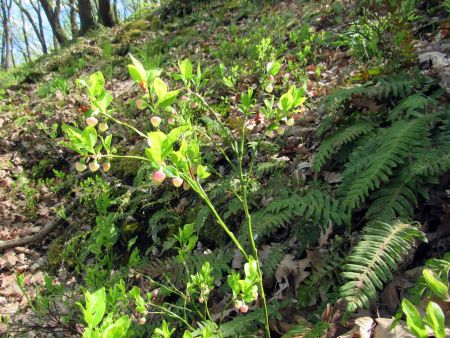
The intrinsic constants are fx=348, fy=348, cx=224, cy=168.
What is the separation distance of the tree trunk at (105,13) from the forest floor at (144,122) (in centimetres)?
297

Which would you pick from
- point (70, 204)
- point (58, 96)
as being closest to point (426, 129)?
point (70, 204)

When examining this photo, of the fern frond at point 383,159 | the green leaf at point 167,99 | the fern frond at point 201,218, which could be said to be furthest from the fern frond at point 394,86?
the green leaf at point 167,99

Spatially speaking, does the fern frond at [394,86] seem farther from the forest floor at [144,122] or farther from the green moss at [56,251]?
the green moss at [56,251]

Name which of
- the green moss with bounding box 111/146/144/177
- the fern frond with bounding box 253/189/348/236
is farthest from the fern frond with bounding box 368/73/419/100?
the green moss with bounding box 111/146/144/177

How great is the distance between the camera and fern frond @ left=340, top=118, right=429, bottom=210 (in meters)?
1.68

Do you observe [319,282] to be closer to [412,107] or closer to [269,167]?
[269,167]

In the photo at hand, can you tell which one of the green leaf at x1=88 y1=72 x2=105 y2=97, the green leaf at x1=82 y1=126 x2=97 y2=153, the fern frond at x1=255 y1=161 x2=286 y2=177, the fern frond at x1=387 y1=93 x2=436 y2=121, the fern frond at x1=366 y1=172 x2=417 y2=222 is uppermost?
the green leaf at x1=88 y1=72 x2=105 y2=97

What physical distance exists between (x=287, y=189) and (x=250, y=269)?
97 centimetres

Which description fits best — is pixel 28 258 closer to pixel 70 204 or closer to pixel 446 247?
pixel 70 204

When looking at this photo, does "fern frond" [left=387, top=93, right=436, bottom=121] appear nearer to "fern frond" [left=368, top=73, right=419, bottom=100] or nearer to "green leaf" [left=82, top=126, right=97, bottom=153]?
"fern frond" [left=368, top=73, right=419, bottom=100]

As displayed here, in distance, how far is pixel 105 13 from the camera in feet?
34.0

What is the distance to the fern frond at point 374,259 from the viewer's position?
1.26 m

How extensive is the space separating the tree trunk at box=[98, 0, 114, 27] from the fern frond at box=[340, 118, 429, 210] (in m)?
10.3

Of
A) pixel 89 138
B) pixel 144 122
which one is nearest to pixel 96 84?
pixel 89 138
